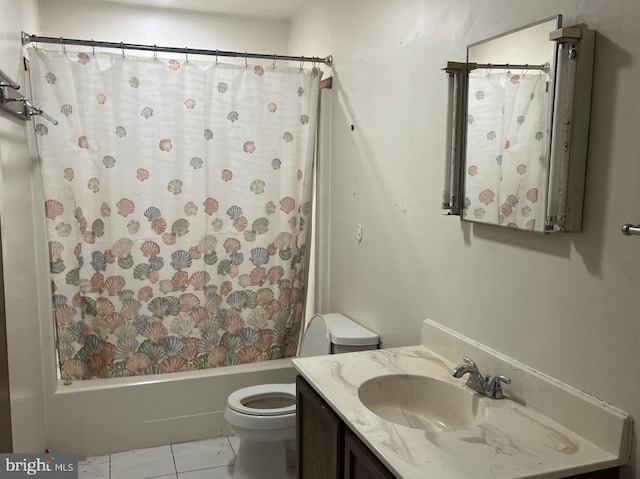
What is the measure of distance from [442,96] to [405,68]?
0.33 m

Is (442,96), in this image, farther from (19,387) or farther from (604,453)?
(19,387)

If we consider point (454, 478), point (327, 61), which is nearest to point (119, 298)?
point (327, 61)

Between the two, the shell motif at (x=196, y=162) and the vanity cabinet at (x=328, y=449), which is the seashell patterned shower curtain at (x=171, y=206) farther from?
the vanity cabinet at (x=328, y=449)

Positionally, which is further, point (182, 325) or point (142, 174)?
point (182, 325)

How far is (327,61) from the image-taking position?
3.02 m

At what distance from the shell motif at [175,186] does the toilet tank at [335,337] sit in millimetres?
1005

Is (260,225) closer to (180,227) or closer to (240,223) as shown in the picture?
(240,223)

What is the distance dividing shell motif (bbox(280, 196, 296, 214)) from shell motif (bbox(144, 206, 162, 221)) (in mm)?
686

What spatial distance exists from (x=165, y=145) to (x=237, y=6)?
1222 mm

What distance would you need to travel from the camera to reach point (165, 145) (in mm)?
2826

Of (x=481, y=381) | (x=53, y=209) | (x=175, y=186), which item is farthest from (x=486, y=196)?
(x=53, y=209)

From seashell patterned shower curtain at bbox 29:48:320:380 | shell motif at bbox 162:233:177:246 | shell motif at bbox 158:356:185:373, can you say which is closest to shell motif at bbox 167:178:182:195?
seashell patterned shower curtain at bbox 29:48:320:380

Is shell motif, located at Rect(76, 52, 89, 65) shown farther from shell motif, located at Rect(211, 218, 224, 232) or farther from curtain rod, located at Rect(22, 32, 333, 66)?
shell motif, located at Rect(211, 218, 224, 232)

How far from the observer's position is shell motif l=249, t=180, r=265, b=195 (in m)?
3.00
